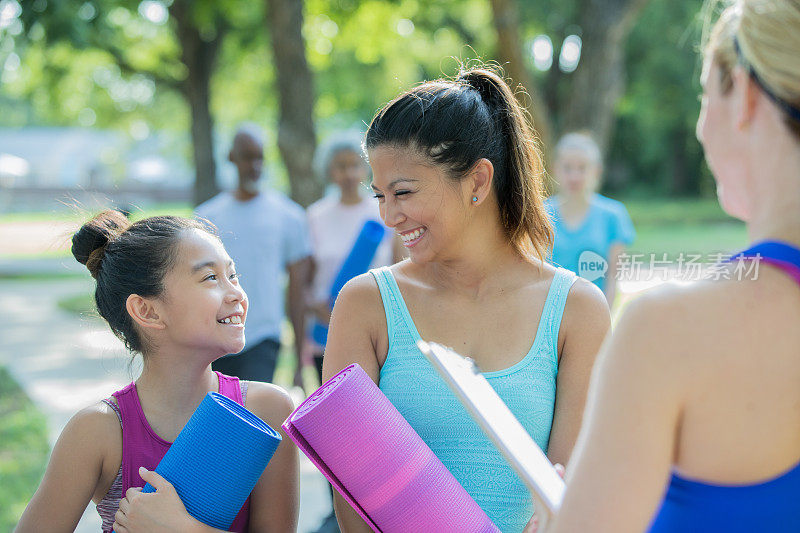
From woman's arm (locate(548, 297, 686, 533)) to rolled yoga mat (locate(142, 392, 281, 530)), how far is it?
2.68 feet

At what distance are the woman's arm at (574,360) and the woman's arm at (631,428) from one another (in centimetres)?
89

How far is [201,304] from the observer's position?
217cm

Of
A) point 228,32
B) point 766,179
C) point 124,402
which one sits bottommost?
point 124,402

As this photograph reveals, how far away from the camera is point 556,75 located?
28.1 meters

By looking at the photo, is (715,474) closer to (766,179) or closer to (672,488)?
(672,488)

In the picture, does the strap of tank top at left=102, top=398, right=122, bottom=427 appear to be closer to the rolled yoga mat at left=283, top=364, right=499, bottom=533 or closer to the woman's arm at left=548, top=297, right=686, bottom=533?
the rolled yoga mat at left=283, top=364, right=499, bottom=533

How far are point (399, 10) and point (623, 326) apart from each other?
45.5 feet

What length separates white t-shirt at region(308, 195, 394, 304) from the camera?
5.04 m

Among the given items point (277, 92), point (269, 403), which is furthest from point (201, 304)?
point (277, 92)

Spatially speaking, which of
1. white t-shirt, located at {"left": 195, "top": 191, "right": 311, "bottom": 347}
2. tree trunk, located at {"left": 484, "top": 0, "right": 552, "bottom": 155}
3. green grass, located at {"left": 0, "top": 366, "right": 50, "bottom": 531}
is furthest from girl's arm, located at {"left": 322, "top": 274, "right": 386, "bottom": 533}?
tree trunk, located at {"left": 484, "top": 0, "right": 552, "bottom": 155}

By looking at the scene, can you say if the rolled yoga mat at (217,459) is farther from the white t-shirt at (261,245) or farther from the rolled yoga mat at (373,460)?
the white t-shirt at (261,245)

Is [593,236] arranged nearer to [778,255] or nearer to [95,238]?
[95,238]

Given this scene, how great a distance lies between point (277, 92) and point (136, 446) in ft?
24.3

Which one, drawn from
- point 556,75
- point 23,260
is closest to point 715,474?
point 23,260
